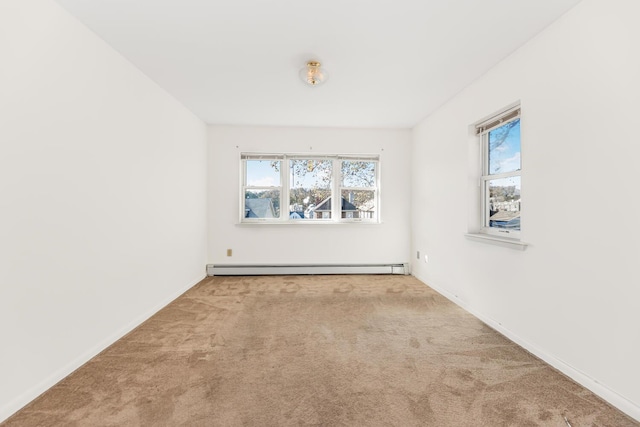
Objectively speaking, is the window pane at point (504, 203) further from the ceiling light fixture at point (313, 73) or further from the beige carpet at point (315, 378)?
the ceiling light fixture at point (313, 73)

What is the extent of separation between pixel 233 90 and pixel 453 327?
10.8 ft

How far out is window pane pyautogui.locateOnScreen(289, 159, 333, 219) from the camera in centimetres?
476

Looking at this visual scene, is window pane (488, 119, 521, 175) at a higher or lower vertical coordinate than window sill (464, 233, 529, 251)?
higher

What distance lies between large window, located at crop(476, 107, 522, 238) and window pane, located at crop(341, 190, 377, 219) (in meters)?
1.99

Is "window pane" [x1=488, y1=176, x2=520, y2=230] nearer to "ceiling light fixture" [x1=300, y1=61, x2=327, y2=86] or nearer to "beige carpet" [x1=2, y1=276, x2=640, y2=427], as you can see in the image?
"beige carpet" [x1=2, y1=276, x2=640, y2=427]

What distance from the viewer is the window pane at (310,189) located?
4.76m

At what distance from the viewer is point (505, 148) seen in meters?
2.73

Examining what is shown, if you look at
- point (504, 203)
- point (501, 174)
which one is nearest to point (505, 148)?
point (501, 174)

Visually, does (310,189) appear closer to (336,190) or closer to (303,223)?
(336,190)

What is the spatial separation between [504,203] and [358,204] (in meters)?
2.38

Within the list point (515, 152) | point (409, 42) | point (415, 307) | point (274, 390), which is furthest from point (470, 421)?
point (409, 42)

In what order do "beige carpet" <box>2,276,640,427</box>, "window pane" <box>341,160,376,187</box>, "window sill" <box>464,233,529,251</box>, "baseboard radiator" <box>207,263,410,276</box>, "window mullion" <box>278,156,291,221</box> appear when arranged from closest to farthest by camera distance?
"beige carpet" <box>2,276,640,427</box> < "window sill" <box>464,233,529,251</box> < "baseboard radiator" <box>207,263,410,276</box> < "window mullion" <box>278,156,291,221</box> < "window pane" <box>341,160,376,187</box>

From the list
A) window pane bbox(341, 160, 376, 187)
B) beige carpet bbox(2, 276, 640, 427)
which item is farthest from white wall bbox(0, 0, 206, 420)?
window pane bbox(341, 160, 376, 187)

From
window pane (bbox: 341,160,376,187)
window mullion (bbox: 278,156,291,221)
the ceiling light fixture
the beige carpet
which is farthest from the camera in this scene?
window pane (bbox: 341,160,376,187)
